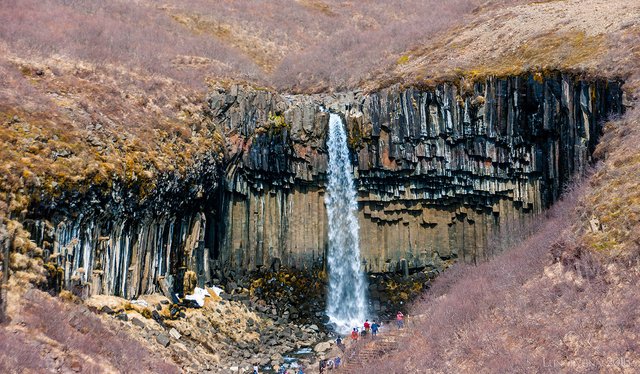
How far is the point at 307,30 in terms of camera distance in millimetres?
57938

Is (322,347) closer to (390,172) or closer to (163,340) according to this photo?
(163,340)

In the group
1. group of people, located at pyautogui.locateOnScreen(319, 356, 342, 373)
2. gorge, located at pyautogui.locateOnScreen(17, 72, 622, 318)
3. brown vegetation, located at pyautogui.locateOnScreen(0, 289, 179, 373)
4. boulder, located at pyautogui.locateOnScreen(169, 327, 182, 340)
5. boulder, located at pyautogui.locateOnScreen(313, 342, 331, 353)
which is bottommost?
boulder, located at pyautogui.locateOnScreen(313, 342, 331, 353)

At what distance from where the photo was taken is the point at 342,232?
35.3 metres

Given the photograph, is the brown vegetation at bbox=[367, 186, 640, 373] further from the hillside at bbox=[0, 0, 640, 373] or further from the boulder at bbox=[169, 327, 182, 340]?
the boulder at bbox=[169, 327, 182, 340]

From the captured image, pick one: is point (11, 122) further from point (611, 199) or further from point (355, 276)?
point (611, 199)

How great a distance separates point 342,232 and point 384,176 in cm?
421

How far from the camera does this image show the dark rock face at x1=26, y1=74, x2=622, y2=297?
28812 mm

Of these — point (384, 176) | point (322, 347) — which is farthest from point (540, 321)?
point (384, 176)

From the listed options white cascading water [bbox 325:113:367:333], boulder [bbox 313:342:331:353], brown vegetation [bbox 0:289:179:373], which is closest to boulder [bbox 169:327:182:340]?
brown vegetation [bbox 0:289:179:373]

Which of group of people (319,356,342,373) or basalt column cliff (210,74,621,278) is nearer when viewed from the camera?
group of people (319,356,342,373)

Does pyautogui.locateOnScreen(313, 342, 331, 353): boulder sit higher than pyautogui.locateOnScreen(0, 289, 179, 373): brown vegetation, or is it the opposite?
pyautogui.locateOnScreen(0, 289, 179, 373): brown vegetation

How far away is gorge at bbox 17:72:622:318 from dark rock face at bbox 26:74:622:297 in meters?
0.07

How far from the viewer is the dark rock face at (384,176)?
94.5 ft

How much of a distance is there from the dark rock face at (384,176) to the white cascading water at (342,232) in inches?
20.3
